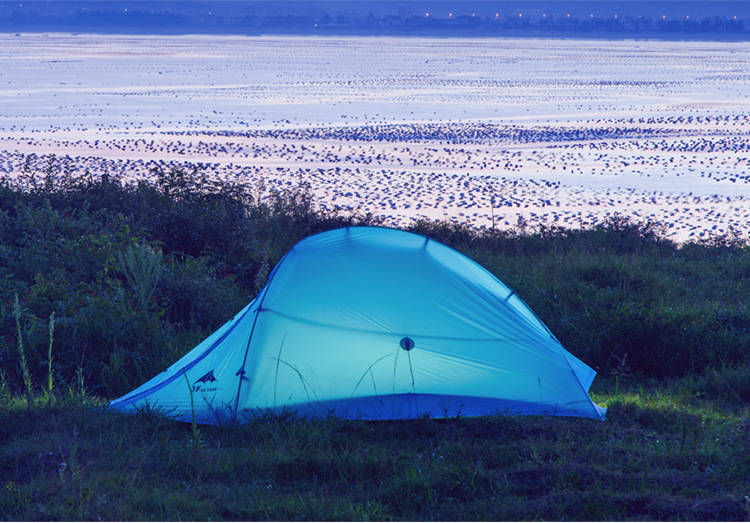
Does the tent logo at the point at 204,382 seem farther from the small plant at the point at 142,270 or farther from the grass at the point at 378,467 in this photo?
the small plant at the point at 142,270

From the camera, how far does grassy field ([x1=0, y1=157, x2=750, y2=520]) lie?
14.6ft

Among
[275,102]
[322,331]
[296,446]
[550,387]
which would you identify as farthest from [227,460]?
[275,102]

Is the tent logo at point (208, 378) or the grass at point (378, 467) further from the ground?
the tent logo at point (208, 378)

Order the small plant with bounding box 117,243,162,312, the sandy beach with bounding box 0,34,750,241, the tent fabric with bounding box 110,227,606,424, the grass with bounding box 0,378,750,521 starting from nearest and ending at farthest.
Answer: the grass with bounding box 0,378,750,521, the tent fabric with bounding box 110,227,606,424, the small plant with bounding box 117,243,162,312, the sandy beach with bounding box 0,34,750,241

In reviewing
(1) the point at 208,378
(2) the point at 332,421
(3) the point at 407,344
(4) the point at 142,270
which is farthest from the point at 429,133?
(2) the point at 332,421

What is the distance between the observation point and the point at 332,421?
5551mm

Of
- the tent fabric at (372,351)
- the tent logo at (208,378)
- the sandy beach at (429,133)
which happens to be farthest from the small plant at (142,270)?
the sandy beach at (429,133)

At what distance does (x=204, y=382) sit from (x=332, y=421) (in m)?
1.12

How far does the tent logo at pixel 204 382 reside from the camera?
586 centimetres

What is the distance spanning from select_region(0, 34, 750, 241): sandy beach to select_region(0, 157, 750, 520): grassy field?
5001 millimetres

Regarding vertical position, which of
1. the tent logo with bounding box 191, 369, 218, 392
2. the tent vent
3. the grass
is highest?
the tent vent

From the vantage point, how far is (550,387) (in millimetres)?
5840

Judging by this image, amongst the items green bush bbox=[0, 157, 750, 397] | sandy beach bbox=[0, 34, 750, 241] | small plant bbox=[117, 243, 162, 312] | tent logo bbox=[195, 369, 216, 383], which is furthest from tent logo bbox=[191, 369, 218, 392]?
sandy beach bbox=[0, 34, 750, 241]

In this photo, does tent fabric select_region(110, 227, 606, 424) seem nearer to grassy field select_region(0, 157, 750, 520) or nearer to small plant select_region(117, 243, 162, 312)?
grassy field select_region(0, 157, 750, 520)
